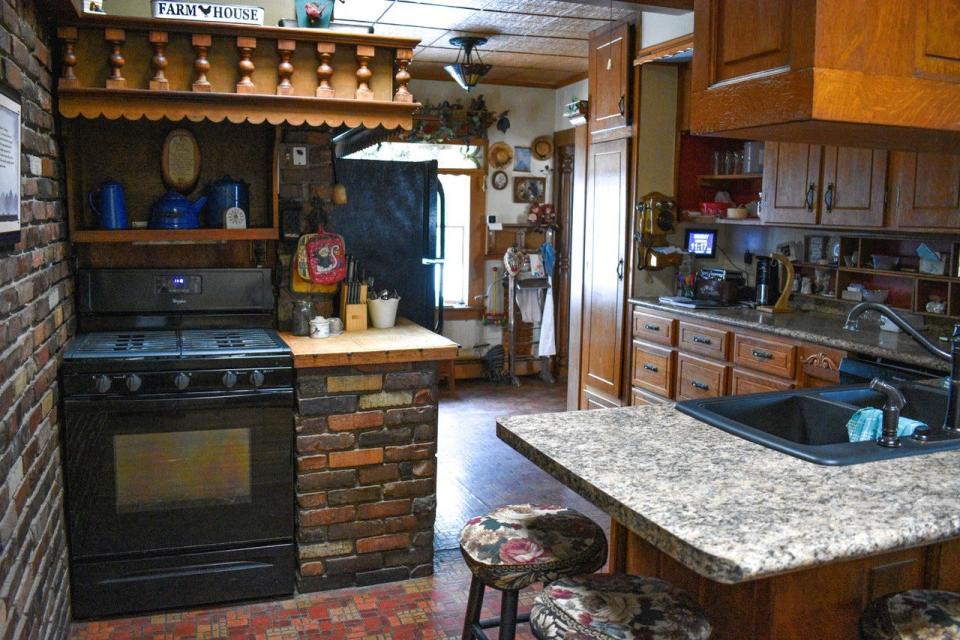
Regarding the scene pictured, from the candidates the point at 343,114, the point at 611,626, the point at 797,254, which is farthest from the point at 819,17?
the point at 797,254

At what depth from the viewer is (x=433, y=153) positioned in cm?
690

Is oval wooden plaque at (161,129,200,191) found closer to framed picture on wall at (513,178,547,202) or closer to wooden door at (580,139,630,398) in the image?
wooden door at (580,139,630,398)

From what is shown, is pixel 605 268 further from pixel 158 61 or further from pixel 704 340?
pixel 158 61

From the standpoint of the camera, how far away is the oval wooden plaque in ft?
11.2

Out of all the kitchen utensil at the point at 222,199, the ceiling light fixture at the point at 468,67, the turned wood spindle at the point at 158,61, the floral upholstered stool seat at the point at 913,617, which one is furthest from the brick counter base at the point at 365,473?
the ceiling light fixture at the point at 468,67

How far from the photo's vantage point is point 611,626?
5.01 ft

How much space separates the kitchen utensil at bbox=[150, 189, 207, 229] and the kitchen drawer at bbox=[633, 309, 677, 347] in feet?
7.93

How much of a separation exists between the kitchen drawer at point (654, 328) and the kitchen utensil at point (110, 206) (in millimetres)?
2663

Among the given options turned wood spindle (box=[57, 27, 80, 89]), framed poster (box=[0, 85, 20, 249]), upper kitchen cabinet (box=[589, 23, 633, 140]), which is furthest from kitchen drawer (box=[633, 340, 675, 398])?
framed poster (box=[0, 85, 20, 249])

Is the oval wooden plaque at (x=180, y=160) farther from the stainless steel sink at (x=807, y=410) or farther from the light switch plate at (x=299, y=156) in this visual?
the stainless steel sink at (x=807, y=410)

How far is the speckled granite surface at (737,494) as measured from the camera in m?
1.30

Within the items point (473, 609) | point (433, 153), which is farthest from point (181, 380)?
point (433, 153)

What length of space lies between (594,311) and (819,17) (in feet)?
12.4

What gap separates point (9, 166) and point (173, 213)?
1.29 metres
